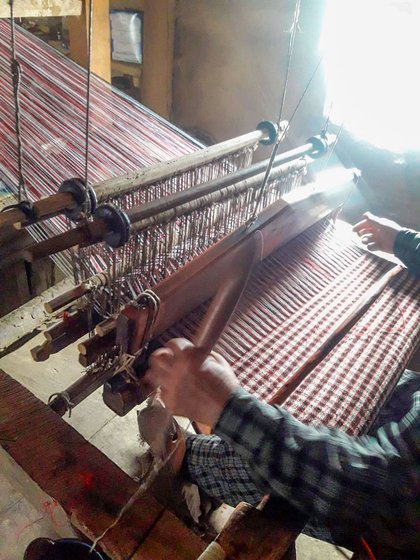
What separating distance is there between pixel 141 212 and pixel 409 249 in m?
1.30

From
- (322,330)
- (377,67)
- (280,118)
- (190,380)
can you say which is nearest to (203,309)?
(190,380)

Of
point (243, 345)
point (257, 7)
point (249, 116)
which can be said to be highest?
point (257, 7)

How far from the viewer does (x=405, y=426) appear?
110 centimetres

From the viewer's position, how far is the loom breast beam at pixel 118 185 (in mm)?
1302

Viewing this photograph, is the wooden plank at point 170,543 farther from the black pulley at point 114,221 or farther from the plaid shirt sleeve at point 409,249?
the plaid shirt sleeve at point 409,249

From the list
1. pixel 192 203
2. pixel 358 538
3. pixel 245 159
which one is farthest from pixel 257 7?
pixel 358 538

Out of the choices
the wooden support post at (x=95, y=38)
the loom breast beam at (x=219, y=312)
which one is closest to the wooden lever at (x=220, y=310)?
the loom breast beam at (x=219, y=312)

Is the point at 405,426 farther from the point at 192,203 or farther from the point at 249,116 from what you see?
the point at 249,116

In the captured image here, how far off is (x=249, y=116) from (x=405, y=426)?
11.7ft

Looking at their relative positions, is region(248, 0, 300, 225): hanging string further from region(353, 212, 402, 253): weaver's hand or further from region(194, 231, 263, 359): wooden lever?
region(353, 212, 402, 253): weaver's hand

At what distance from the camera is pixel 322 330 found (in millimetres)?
1536

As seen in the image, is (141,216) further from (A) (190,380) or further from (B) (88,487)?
(B) (88,487)

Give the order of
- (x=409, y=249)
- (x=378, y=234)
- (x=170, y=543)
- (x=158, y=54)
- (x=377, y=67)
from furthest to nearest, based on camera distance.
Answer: (x=158, y=54)
(x=377, y=67)
(x=378, y=234)
(x=409, y=249)
(x=170, y=543)

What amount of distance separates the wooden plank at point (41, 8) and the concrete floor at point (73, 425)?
5.94ft
